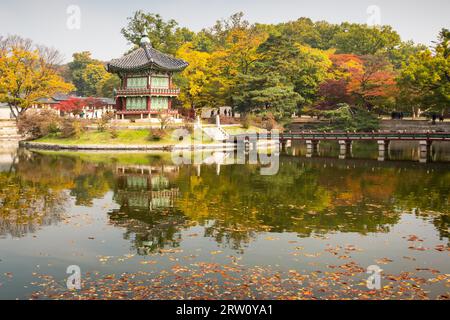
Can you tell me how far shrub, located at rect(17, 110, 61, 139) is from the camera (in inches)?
2502

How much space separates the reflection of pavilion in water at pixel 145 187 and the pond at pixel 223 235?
11 cm

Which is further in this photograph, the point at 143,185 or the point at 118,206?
the point at 143,185

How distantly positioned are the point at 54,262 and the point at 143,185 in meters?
15.3

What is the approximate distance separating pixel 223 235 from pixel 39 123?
53406 millimetres

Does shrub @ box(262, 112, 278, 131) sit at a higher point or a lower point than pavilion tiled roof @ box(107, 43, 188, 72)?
lower

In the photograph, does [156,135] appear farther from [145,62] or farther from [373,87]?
[373,87]

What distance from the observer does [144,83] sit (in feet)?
221

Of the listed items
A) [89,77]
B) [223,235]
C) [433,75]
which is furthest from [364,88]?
[89,77]

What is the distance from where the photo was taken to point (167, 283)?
1316 centimetres

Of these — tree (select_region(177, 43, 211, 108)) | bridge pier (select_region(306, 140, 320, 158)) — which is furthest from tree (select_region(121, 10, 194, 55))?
bridge pier (select_region(306, 140, 320, 158))

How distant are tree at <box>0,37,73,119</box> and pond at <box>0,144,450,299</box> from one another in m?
45.1

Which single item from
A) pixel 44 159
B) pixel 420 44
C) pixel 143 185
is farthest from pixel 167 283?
pixel 420 44

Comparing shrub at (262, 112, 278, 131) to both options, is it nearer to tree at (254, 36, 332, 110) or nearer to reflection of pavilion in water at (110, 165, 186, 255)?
tree at (254, 36, 332, 110)
